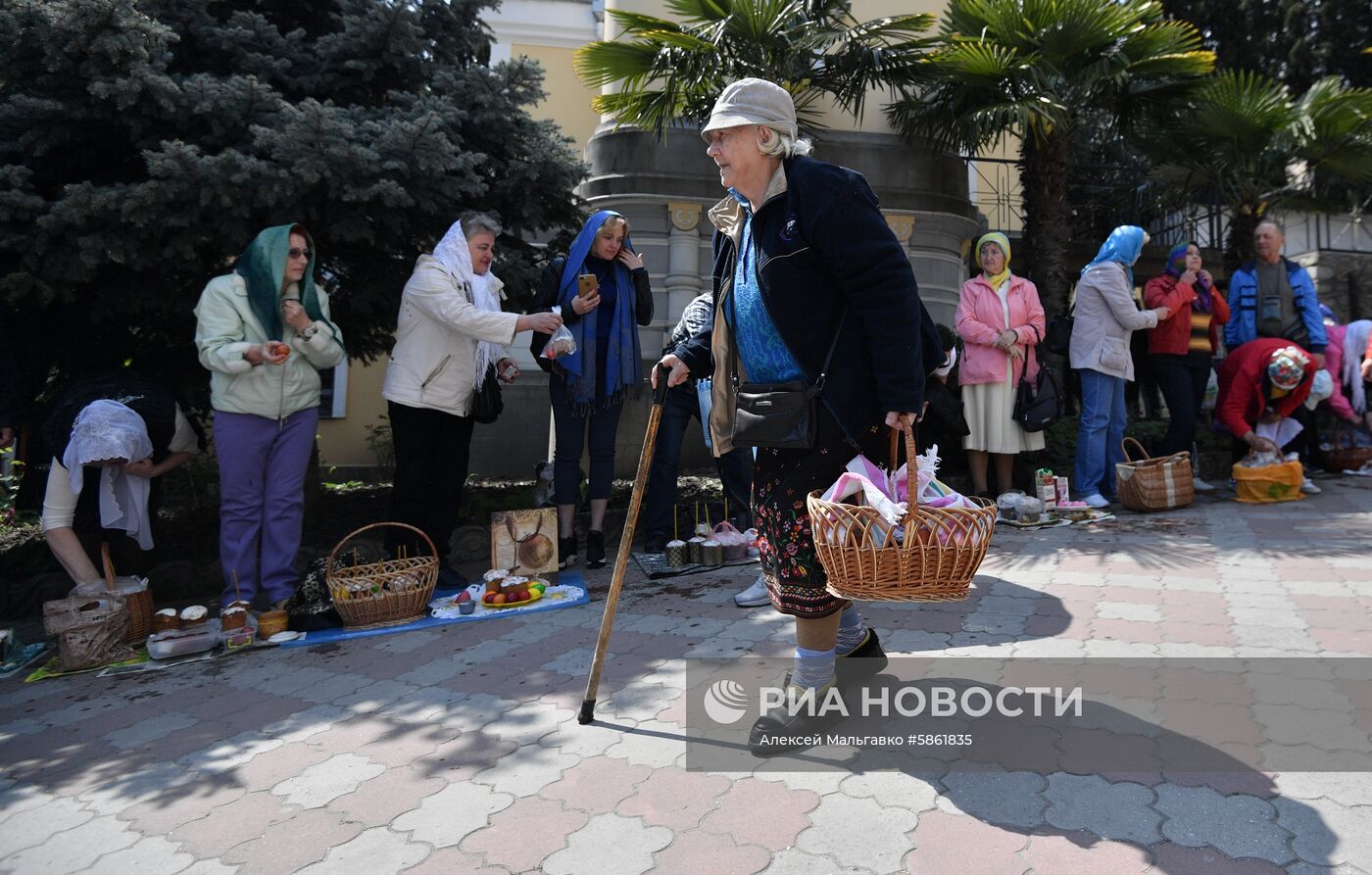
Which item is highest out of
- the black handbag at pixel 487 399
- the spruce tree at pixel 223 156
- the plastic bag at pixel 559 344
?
the spruce tree at pixel 223 156

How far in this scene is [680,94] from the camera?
25.5ft

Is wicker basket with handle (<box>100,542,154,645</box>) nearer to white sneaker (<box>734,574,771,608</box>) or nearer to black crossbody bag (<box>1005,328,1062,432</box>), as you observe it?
white sneaker (<box>734,574,771,608</box>)

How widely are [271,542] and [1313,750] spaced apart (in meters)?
4.45

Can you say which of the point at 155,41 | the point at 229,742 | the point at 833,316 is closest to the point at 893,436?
the point at 833,316

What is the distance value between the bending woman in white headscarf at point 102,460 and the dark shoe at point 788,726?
11.3 feet

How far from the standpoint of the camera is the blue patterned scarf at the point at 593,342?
17.2ft

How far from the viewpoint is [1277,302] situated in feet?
23.2

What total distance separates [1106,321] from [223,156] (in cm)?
587

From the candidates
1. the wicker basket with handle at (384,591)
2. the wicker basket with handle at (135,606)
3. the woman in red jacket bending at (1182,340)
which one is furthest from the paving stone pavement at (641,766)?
the woman in red jacket bending at (1182,340)

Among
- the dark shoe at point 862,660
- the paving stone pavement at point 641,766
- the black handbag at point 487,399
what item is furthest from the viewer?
the black handbag at point 487,399

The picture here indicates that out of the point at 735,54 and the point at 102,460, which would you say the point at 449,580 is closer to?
the point at 102,460

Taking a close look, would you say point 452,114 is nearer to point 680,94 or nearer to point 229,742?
point 680,94

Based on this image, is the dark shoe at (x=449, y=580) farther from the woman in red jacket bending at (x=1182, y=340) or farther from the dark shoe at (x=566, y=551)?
the woman in red jacket bending at (x=1182, y=340)

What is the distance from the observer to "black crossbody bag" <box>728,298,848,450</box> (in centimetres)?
257
